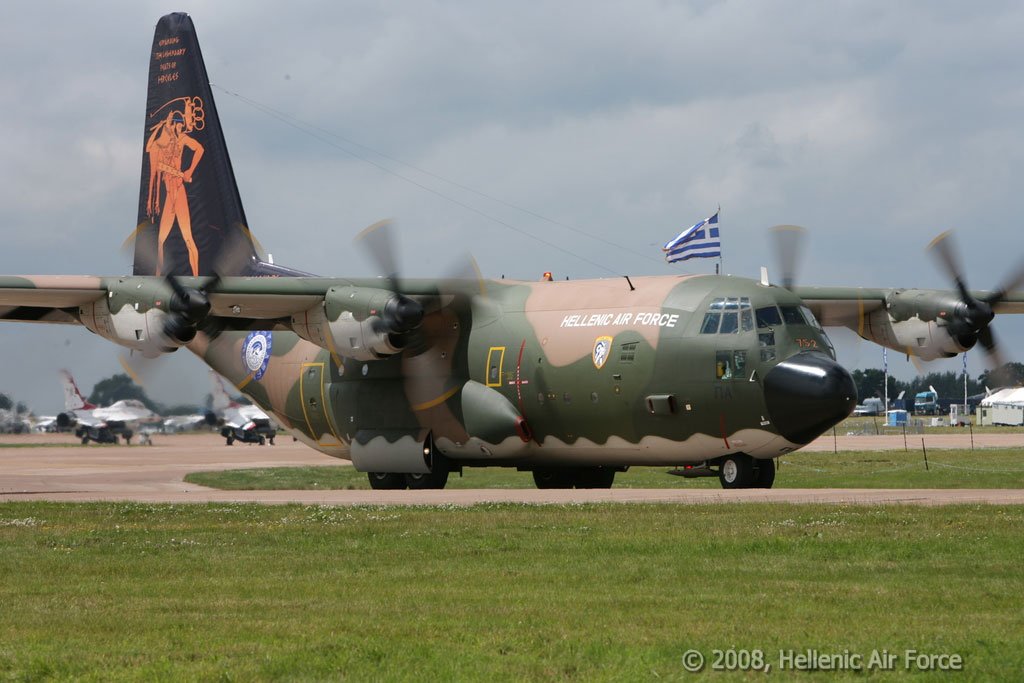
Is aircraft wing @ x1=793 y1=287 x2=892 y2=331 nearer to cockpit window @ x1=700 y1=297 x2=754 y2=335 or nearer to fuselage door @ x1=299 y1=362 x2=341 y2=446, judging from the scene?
cockpit window @ x1=700 y1=297 x2=754 y2=335

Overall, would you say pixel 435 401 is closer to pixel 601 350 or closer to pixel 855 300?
pixel 601 350

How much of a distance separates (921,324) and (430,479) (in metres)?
11.9

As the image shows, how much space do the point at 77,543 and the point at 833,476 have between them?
81.2ft

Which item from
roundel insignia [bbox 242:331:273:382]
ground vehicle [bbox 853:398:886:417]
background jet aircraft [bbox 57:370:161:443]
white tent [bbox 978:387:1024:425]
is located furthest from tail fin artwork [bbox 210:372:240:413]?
ground vehicle [bbox 853:398:886:417]

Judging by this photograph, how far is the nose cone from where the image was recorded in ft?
81.8

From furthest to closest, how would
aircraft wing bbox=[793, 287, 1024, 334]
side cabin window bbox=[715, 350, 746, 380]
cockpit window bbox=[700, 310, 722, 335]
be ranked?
aircraft wing bbox=[793, 287, 1024, 334] < cockpit window bbox=[700, 310, 722, 335] < side cabin window bbox=[715, 350, 746, 380]

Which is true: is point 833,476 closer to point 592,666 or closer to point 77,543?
point 77,543

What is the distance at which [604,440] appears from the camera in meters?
28.5

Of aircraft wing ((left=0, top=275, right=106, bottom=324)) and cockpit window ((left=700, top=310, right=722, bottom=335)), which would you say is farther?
aircraft wing ((left=0, top=275, right=106, bottom=324))

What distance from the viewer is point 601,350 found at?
28.0 metres

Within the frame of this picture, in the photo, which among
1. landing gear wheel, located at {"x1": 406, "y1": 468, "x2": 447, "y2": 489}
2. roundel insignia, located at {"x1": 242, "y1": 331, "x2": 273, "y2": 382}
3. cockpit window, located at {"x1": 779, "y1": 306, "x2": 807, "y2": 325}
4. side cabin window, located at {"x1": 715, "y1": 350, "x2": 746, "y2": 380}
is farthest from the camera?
roundel insignia, located at {"x1": 242, "y1": 331, "x2": 273, "y2": 382}

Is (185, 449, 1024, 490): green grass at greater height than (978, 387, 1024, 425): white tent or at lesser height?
lesser

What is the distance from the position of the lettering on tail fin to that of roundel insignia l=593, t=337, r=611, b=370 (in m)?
12.2

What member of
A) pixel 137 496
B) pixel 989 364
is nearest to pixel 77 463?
pixel 137 496
